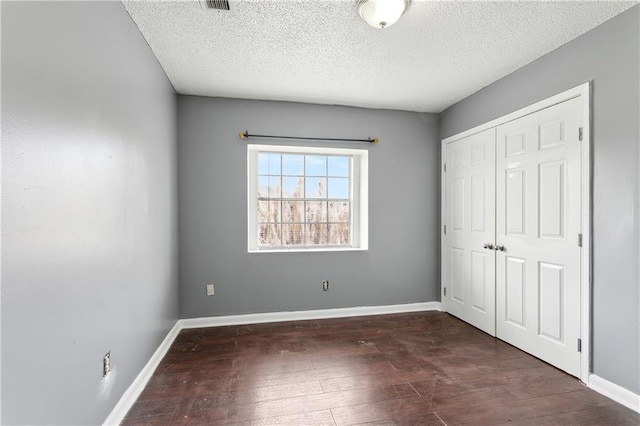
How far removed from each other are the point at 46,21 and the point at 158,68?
1.55 m

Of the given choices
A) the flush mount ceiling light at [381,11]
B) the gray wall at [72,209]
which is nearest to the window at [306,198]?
the gray wall at [72,209]

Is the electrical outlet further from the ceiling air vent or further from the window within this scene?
the ceiling air vent

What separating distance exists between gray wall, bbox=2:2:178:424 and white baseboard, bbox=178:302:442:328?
1078 mm

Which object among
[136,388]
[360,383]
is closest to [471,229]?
[360,383]

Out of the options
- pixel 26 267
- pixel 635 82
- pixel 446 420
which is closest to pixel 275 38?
pixel 26 267

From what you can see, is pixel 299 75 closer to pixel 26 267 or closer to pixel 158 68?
pixel 158 68

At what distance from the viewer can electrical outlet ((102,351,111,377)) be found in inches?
63.0

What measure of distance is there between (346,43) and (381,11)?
49cm

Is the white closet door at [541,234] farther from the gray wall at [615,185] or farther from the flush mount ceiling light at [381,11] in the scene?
the flush mount ceiling light at [381,11]

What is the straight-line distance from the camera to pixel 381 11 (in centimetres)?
184

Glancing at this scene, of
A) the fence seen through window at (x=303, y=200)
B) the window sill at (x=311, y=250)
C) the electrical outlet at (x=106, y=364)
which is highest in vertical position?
the fence seen through window at (x=303, y=200)

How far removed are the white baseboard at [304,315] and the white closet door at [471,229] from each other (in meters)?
0.43

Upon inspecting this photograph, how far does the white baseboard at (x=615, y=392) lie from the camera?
1881 millimetres

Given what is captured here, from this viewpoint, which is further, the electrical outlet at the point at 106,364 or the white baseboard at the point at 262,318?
the white baseboard at the point at 262,318
